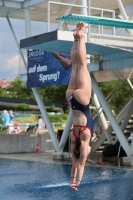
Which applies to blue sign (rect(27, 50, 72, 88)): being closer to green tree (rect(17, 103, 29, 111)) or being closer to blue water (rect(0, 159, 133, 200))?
blue water (rect(0, 159, 133, 200))

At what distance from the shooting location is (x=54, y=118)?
53.6 metres

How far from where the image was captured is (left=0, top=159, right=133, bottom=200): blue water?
12617 millimetres

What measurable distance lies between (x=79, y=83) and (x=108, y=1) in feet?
55.3

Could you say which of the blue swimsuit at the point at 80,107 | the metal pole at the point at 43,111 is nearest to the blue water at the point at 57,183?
the metal pole at the point at 43,111

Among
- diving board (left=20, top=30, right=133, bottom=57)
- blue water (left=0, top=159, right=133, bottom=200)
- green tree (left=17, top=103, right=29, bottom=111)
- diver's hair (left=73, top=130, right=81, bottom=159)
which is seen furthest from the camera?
green tree (left=17, top=103, right=29, bottom=111)

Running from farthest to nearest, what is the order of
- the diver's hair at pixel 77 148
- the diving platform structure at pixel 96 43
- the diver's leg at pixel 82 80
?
the diving platform structure at pixel 96 43 → the diver's hair at pixel 77 148 → the diver's leg at pixel 82 80

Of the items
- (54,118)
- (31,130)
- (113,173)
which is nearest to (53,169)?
(113,173)

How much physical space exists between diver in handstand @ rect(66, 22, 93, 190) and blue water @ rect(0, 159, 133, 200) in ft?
17.0

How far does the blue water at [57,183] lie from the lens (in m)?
12.6

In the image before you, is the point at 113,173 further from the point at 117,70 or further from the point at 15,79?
the point at 15,79

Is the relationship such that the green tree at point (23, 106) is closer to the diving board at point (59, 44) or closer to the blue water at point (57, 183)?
the blue water at point (57, 183)

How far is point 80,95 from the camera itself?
6.78 metres

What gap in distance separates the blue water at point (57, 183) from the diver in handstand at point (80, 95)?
17.0 ft

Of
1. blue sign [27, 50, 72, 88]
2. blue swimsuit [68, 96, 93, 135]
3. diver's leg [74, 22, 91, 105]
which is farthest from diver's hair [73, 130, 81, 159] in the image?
blue sign [27, 50, 72, 88]
